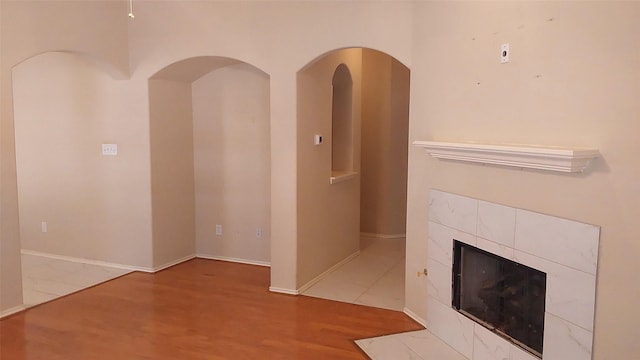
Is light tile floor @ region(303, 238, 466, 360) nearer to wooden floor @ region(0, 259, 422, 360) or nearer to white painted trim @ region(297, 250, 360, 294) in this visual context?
white painted trim @ region(297, 250, 360, 294)

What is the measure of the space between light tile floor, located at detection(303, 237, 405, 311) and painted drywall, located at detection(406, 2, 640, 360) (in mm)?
1266

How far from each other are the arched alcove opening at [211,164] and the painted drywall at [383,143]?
1986mm

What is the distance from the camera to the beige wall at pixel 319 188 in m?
4.48

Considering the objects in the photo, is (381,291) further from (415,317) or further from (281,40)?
(281,40)

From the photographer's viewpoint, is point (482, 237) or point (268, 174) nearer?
point (482, 237)

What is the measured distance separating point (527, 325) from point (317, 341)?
4.72 ft

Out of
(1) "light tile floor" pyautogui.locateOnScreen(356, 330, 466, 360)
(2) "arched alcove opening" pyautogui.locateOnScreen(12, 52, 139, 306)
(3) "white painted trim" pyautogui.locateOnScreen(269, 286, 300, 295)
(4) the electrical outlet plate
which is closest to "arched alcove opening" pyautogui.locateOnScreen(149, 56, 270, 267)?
(2) "arched alcove opening" pyautogui.locateOnScreen(12, 52, 139, 306)

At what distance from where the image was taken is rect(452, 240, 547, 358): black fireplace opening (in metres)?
2.74

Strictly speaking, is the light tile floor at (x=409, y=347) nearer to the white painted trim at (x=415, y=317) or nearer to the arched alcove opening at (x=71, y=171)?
the white painted trim at (x=415, y=317)

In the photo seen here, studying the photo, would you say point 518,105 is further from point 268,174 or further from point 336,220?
point 268,174

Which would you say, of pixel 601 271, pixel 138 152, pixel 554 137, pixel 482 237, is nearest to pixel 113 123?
pixel 138 152

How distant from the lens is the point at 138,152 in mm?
5086

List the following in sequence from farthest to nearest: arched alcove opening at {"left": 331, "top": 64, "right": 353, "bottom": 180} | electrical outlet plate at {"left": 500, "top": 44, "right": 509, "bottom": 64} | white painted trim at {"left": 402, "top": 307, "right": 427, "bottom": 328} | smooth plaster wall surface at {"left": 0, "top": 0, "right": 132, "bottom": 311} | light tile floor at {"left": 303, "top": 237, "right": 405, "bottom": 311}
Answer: arched alcove opening at {"left": 331, "top": 64, "right": 353, "bottom": 180} → light tile floor at {"left": 303, "top": 237, "right": 405, "bottom": 311} → smooth plaster wall surface at {"left": 0, "top": 0, "right": 132, "bottom": 311} → white painted trim at {"left": 402, "top": 307, "right": 427, "bottom": 328} → electrical outlet plate at {"left": 500, "top": 44, "right": 509, "bottom": 64}

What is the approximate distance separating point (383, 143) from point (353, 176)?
1403 millimetres
